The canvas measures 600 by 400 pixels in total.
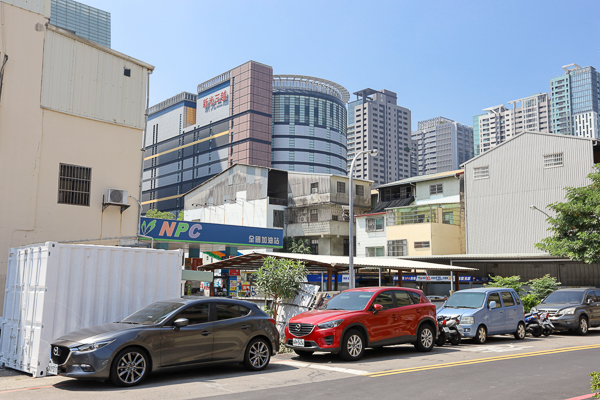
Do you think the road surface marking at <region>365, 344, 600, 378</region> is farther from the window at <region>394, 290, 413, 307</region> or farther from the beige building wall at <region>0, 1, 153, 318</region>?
the beige building wall at <region>0, 1, 153, 318</region>

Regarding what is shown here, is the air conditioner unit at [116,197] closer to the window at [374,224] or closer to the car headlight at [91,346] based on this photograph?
the car headlight at [91,346]

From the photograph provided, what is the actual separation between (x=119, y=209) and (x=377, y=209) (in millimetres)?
38056

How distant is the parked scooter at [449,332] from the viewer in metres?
14.7

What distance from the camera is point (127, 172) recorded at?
60.3ft

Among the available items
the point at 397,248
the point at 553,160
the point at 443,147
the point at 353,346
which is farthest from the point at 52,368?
the point at 443,147

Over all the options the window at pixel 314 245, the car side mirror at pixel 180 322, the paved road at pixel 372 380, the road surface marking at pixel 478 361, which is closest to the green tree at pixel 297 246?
the window at pixel 314 245

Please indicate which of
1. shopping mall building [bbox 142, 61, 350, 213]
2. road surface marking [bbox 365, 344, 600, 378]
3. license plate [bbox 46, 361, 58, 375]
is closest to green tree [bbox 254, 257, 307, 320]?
road surface marking [bbox 365, 344, 600, 378]

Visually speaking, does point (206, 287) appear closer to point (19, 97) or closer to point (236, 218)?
point (236, 218)

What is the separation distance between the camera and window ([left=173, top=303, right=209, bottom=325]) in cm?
955

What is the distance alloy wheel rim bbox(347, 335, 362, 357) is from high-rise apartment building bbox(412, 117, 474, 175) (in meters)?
177

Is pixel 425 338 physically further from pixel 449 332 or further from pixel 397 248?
pixel 397 248

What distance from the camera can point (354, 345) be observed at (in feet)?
38.4

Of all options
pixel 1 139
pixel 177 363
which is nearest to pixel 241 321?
pixel 177 363

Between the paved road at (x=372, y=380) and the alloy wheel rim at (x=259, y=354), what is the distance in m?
0.25
